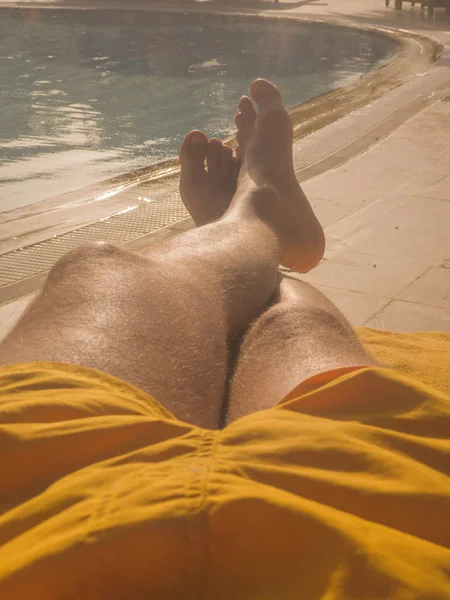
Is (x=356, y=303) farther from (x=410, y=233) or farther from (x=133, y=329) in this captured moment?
(x=133, y=329)

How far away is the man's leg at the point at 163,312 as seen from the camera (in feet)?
2.73

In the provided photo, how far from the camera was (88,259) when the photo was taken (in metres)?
1.00

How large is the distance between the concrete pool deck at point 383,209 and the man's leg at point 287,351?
1.84ft

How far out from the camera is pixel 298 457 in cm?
60

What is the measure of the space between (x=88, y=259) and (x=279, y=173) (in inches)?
41.0

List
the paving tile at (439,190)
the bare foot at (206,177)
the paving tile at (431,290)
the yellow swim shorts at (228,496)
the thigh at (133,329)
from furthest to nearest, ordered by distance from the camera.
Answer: the paving tile at (439,190) → the bare foot at (206,177) → the paving tile at (431,290) → the thigh at (133,329) → the yellow swim shorts at (228,496)

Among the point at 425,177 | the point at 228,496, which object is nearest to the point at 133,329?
the point at 228,496

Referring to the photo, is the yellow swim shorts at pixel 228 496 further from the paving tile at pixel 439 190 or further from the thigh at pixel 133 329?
the paving tile at pixel 439 190

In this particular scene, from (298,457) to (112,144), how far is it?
3.77 m

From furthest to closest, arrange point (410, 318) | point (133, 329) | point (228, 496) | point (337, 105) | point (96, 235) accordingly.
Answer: point (337, 105)
point (96, 235)
point (410, 318)
point (133, 329)
point (228, 496)

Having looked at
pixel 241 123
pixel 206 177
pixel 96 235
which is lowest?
pixel 96 235

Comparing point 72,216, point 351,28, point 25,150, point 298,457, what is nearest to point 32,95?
point 25,150

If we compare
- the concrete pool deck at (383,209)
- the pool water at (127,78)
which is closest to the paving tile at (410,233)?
the concrete pool deck at (383,209)

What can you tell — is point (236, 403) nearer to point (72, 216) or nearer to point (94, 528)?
point (94, 528)
